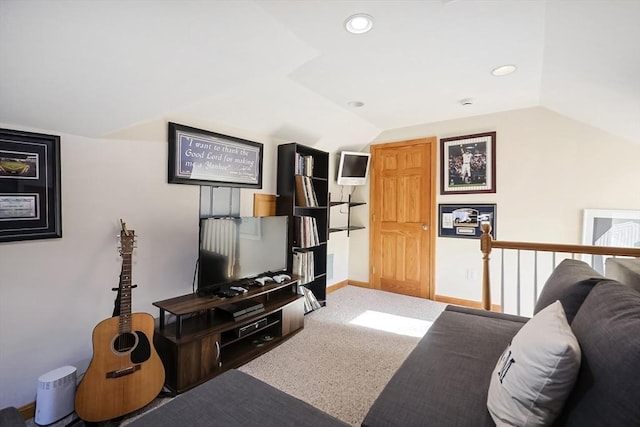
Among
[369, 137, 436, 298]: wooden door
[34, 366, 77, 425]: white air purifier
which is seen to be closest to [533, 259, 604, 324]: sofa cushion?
[369, 137, 436, 298]: wooden door

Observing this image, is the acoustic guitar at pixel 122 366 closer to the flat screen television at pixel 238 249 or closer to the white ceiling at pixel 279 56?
the flat screen television at pixel 238 249

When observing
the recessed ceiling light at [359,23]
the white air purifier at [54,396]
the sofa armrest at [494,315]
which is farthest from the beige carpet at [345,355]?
the recessed ceiling light at [359,23]

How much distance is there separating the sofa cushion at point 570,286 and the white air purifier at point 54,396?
254 cm

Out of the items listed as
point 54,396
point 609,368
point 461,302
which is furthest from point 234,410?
point 461,302

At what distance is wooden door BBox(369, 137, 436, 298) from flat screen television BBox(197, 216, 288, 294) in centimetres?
184

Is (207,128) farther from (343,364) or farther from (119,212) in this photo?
(343,364)

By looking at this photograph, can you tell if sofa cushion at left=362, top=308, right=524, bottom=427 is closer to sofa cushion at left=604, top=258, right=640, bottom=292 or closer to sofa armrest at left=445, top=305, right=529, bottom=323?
sofa armrest at left=445, top=305, right=529, bottom=323

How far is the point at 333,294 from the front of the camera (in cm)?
399

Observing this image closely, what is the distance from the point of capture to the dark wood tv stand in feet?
6.11

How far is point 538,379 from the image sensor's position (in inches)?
32.2

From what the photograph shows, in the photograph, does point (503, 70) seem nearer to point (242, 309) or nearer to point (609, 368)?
point (609, 368)

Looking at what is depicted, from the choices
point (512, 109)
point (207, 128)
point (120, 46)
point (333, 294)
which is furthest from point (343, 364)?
point (512, 109)

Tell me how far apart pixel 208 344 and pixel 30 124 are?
1672 mm

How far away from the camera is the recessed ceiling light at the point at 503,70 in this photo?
2.17 metres
